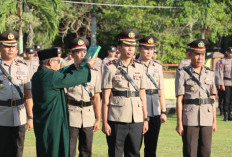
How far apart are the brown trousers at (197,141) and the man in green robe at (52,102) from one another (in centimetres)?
218

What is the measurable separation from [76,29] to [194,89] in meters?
36.5

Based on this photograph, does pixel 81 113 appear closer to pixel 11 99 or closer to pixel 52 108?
pixel 11 99

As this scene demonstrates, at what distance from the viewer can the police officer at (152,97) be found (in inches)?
393

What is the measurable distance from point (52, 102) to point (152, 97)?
3442 mm

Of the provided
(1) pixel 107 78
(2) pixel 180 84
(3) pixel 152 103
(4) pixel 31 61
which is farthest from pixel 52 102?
(4) pixel 31 61

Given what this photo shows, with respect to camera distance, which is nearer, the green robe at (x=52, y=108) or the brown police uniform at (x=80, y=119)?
the green robe at (x=52, y=108)

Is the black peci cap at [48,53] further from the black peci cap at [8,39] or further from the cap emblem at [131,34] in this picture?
the black peci cap at [8,39]

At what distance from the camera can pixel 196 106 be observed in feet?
29.2

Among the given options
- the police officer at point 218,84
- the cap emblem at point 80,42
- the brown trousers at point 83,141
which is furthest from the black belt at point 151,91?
the police officer at point 218,84

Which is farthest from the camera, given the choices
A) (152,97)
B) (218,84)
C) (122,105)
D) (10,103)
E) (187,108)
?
(218,84)

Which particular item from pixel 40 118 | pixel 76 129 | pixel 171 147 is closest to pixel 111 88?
pixel 76 129

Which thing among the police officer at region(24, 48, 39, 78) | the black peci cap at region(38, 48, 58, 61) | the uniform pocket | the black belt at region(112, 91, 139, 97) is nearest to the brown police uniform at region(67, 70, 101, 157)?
the black belt at region(112, 91, 139, 97)

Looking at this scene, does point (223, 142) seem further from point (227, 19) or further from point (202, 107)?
point (227, 19)

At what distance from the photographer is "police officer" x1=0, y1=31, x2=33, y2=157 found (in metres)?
8.99
